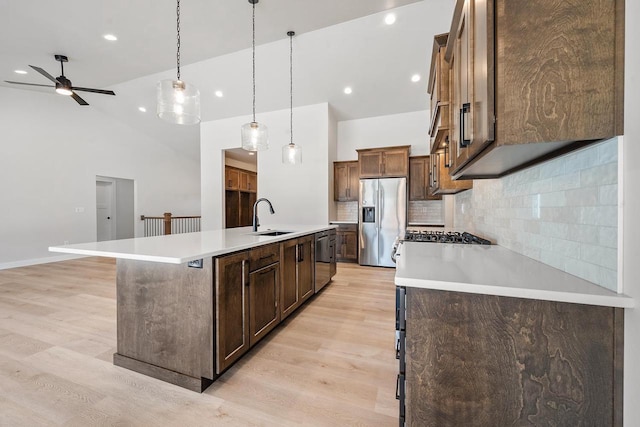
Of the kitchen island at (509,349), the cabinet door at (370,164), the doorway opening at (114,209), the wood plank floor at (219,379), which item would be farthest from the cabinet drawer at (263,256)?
the doorway opening at (114,209)

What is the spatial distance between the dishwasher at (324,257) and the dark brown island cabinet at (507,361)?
2347 millimetres

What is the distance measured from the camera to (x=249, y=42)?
398cm

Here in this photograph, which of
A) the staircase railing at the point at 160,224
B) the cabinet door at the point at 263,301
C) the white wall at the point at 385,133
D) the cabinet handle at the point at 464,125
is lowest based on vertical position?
the cabinet door at the point at 263,301

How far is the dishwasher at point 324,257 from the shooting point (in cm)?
334

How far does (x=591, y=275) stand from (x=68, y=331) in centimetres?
375

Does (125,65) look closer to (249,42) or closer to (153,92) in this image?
(153,92)

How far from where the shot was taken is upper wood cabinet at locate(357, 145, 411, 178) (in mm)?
4977

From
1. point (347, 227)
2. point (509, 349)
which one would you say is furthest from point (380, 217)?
point (509, 349)

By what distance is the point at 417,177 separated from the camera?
200 inches

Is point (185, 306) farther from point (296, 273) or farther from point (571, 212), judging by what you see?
point (571, 212)

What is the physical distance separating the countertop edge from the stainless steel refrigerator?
158 inches

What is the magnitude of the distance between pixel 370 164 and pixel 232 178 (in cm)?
394

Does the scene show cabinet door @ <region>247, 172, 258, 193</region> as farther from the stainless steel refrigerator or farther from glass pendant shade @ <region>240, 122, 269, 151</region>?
glass pendant shade @ <region>240, 122, 269, 151</region>

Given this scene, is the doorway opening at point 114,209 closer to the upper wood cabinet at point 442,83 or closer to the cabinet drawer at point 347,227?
the cabinet drawer at point 347,227
